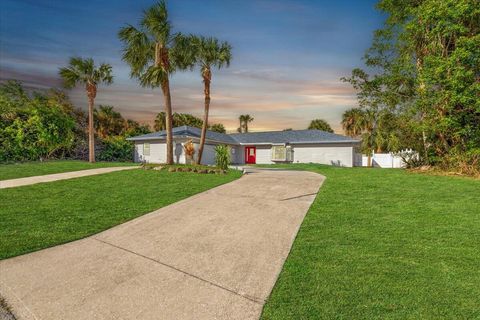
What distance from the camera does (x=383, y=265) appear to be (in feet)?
12.6

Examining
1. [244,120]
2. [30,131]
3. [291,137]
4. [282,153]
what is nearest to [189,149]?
[282,153]

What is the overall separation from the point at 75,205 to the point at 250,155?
25.7 metres

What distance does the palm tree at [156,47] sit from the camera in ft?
52.5

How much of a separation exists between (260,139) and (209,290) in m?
28.9

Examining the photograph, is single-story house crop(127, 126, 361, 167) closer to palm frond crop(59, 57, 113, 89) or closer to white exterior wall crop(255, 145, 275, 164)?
white exterior wall crop(255, 145, 275, 164)

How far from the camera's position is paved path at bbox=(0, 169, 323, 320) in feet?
9.55

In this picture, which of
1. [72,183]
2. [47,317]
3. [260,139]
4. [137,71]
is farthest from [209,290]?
[260,139]

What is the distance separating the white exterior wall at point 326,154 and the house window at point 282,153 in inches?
26.8

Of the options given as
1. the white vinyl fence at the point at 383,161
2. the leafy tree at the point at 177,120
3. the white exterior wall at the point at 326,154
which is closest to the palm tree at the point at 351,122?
the white vinyl fence at the point at 383,161

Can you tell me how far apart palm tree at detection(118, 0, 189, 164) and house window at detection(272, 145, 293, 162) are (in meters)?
15.2

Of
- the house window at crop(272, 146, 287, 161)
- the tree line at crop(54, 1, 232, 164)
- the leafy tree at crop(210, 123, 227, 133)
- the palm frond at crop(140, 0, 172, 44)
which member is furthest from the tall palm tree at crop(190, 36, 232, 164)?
the leafy tree at crop(210, 123, 227, 133)

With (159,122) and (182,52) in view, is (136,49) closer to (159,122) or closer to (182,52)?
(182,52)

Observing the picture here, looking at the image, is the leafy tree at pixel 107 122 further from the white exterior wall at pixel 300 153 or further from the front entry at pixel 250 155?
the front entry at pixel 250 155

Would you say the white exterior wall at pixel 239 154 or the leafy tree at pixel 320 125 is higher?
the leafy tree at pixel 320 125
